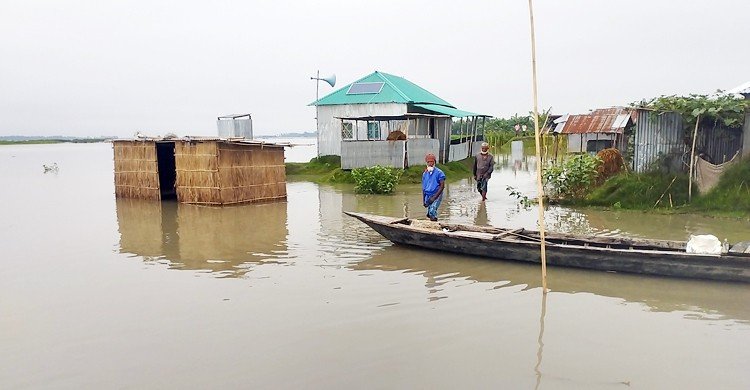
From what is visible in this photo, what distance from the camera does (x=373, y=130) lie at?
23.3 m

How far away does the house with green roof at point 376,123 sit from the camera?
2067 centimetres

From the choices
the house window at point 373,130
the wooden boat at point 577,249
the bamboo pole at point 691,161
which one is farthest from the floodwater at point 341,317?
the house window at point 373,130

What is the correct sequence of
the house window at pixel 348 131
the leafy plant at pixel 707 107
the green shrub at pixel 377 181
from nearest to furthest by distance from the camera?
1. the leafy plant at pixel 707 107
2. the green shrub at pixel 377 181
3. the house window at pixel 348 131

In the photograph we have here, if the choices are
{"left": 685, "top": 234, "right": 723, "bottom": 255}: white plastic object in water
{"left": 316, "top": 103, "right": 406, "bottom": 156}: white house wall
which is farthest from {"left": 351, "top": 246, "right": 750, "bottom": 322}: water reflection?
{"left": 316, "top": 103, "right": 406, "bottom": 156}: white house wall

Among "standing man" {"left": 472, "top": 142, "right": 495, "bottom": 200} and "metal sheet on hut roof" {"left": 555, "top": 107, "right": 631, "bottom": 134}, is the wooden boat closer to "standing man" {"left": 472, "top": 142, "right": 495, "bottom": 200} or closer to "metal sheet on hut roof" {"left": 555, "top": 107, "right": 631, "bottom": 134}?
"standing man" {"left": 472, "top": 142, "right": 495, "bottom": 200}

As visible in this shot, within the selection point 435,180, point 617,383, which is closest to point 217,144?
point 435,180

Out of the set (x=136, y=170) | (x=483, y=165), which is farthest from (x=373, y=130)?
(x=136, y=170)

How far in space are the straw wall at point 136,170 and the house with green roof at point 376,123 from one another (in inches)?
278

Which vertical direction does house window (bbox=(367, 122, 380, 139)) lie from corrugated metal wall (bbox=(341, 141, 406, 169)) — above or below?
above

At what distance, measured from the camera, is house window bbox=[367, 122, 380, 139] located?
2320cm

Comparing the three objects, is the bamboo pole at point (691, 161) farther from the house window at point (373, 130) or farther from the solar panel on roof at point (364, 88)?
the solar panel on roof at point (364, 88)

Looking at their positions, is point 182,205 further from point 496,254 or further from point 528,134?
point 528,134

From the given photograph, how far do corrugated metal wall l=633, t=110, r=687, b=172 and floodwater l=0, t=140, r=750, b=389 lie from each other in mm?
1835

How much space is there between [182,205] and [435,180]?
862cm
